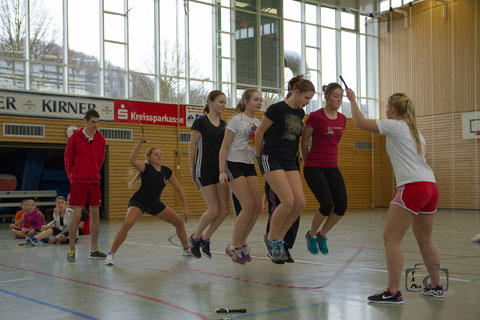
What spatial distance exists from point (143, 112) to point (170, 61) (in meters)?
2.25

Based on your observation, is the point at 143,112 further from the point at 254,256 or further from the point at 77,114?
the point at 254,256

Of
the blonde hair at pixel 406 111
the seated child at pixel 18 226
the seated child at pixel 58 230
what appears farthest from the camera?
the seated child at pixel 18 226

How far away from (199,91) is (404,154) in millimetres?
15828

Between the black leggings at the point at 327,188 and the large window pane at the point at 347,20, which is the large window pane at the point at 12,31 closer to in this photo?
the black leggings at the point at 327,188

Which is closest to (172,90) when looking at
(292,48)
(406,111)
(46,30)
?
Answer: (46,30)

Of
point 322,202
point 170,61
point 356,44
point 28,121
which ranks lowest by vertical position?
point 322,202

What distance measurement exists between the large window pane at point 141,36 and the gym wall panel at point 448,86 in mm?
10950

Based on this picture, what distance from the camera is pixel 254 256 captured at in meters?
7.13

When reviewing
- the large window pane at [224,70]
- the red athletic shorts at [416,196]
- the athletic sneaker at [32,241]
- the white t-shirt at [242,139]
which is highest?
the large window pane at [224,70]

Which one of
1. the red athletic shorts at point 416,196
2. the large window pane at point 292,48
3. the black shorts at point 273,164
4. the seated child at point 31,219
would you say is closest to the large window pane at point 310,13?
the large window pane at point 292,48

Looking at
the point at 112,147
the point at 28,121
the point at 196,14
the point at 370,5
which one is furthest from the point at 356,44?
the point at 28,121

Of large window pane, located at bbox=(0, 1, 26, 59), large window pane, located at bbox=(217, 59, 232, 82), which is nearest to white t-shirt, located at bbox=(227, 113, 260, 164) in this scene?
large window pane, located at bbox=(0, 1, 26, 59)

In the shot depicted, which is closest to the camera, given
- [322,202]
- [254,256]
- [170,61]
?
[322,202]

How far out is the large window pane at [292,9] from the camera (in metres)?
22.0
